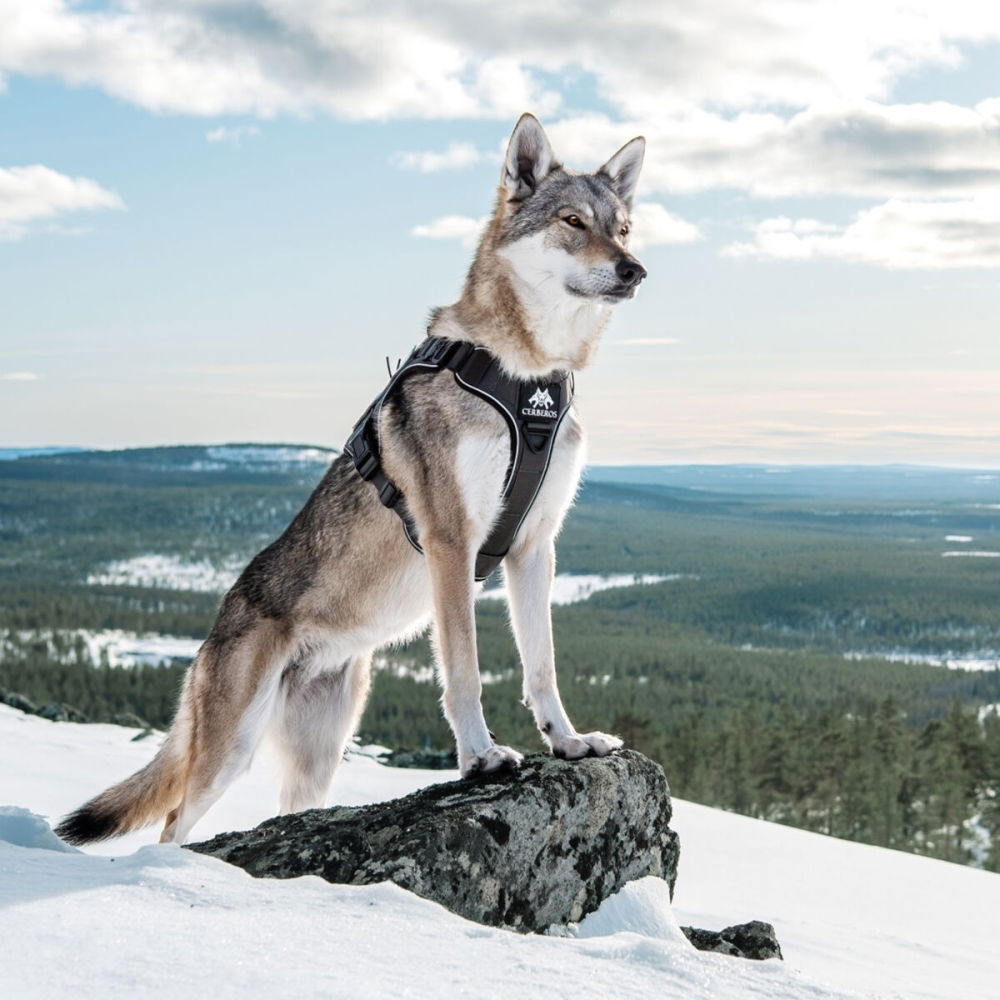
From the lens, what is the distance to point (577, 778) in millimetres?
6090

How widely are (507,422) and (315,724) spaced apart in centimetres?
221

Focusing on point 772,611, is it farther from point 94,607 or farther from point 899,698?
point 94,607

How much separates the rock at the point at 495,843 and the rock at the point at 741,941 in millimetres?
584

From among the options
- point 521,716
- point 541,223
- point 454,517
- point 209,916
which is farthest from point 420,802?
point 521,716

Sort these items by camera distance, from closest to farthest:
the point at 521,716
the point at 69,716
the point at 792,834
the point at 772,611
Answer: the point at 792,834 < the point at 69,716 < the point at 521,716 < the point at 772,611

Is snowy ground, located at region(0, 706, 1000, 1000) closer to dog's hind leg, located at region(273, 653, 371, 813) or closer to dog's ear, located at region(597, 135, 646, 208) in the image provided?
dog's hind leg, located at region(273, 653, 371, 813)

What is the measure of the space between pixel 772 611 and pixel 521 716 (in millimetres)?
122991

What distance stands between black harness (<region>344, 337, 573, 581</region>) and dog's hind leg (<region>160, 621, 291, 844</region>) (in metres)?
1.07

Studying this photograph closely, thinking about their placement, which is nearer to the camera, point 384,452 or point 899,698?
point 384,452

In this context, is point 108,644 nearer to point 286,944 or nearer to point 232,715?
point 232,715

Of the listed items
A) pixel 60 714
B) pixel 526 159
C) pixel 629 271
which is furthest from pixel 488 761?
pixel 60 714

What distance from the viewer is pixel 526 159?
6.22 metres

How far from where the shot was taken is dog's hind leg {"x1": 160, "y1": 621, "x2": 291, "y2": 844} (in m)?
6.10

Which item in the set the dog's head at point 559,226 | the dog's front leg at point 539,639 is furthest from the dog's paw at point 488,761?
the dog's head at point 559,226
